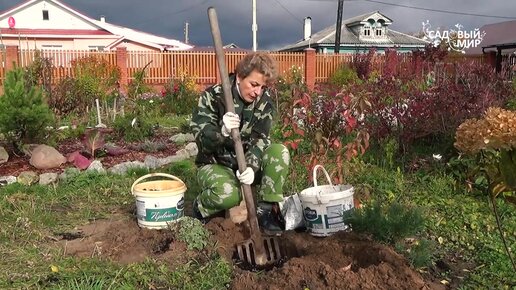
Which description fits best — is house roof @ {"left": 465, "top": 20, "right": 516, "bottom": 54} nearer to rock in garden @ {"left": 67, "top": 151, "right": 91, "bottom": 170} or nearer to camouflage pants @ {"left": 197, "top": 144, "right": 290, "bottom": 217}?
rock in garden @ {"left": 67, "top": 151, "right": 91, "bottom": 170}

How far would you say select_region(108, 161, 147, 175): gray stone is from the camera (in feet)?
17.3

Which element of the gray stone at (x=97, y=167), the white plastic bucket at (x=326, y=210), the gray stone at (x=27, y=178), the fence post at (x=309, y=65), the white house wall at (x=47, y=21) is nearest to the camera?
the white plastic bucket at (x=326, y=210)

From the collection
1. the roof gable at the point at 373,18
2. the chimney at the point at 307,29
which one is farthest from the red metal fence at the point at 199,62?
the chimney at the point at 307,29

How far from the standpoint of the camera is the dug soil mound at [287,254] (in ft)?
7.74

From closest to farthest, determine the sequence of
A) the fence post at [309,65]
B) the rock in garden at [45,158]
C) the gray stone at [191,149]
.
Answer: the rock in garden at [45,158], the gray stone at [191,149], the fence post at [309,65]

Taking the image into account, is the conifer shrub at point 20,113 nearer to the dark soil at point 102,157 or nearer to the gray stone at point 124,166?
the dark soil at point 102,157

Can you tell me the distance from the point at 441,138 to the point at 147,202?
3.47 meters

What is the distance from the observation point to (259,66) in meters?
3.20

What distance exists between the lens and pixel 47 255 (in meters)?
2.98

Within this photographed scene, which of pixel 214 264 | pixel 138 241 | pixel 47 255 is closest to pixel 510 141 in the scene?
pixel 214 264

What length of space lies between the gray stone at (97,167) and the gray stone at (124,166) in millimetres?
92

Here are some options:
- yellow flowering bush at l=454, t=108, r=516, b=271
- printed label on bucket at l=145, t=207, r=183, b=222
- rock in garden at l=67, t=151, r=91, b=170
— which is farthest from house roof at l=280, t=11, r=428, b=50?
yellow flowering bush at l=454, t=108, r=516, b=271

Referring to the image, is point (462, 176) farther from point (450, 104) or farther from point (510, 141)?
point (510, 141)

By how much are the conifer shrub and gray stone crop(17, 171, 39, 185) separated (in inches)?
34.3
